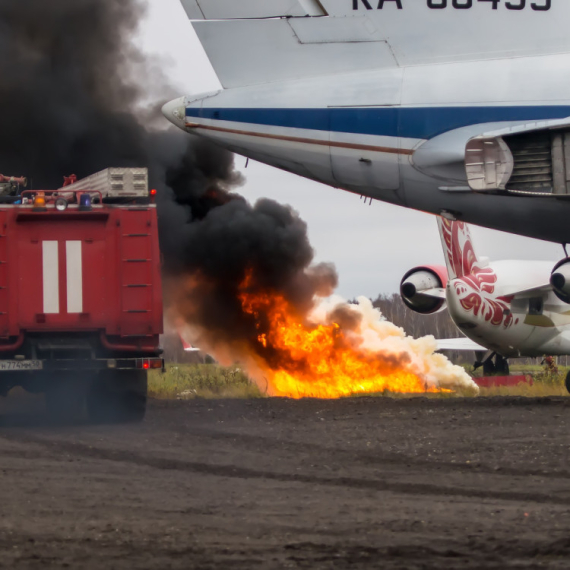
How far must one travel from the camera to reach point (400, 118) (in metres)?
9.74

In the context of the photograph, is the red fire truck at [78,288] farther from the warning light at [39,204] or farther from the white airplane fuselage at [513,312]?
the white airplane fuselage at [513,312]

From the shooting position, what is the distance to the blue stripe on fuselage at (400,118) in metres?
9.61

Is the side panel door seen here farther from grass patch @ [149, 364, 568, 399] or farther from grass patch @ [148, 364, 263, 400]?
grass patch @ [148, 364, 263, 400]

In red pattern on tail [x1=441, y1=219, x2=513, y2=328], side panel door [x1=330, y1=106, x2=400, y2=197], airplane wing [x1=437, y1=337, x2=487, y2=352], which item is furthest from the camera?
airplane wing [x1=437, y1=337, x2=487, y2=352]

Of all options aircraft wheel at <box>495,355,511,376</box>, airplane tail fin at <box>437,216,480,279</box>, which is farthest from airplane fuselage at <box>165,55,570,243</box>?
aircraft wheel at <box>495,355,511,376</box>

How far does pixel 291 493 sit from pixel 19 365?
606 cm

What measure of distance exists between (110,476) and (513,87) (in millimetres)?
5216

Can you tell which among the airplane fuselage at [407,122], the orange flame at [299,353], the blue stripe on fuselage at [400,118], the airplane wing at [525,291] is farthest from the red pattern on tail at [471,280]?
the blue stripe on fuselage at [400,118]

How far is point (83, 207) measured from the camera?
40.5ft

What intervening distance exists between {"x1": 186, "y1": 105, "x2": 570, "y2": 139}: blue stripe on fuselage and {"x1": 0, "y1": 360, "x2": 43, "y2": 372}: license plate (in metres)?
4.20

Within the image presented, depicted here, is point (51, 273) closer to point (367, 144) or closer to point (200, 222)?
point (367, 144)

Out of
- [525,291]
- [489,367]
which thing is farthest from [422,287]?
[489,367]

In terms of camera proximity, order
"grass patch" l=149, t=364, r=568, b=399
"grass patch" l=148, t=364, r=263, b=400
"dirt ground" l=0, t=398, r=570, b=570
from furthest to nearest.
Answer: "grass patch" l=148, t=364, r=263, b=400
"grass patch" l=149, t=364, r=568, b=399
"dirt ground" l=0, t=398, r=570, b=570

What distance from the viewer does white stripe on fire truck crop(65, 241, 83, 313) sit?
40.1 ft
